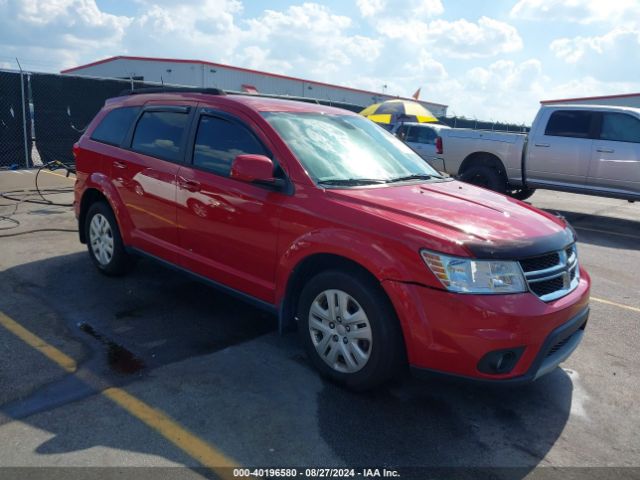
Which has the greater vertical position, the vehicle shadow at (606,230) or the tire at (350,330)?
the tire at (350,330)

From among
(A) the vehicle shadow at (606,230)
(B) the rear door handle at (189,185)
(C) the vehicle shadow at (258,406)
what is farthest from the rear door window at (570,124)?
(B) the rear door handle at (189,185)

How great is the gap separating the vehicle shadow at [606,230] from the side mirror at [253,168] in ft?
21.9

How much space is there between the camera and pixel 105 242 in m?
5.27

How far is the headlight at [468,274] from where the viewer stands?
2908 millimetres

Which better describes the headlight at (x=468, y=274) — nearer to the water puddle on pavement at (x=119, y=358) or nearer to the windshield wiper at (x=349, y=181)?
the windshield wiper at (x=349, y=181)

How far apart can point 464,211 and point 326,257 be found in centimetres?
92

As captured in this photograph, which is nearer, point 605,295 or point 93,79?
point 605,295

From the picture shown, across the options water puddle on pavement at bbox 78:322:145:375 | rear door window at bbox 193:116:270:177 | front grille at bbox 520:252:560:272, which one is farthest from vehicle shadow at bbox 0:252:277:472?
front grille at bbox 520:252:560:272

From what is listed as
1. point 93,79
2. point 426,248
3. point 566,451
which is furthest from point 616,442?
point 93,79

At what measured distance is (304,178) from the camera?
11.7ft

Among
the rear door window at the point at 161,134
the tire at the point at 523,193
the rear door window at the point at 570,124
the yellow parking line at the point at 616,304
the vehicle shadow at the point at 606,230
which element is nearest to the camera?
the rear door window at the point at 161,134

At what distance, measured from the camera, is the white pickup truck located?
32.4ft

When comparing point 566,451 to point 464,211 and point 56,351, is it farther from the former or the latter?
point 56,351

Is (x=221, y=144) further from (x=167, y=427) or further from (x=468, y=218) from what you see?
(x=167, y=427)
